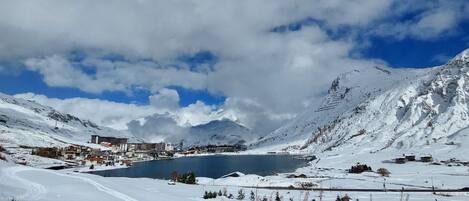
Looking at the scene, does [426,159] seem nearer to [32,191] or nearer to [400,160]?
[400,160]

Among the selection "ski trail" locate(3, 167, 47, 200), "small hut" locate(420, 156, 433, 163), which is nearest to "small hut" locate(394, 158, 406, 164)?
"small hut" locate(420, 156, 433, 163)

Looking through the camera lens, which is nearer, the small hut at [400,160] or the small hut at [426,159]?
the small hut at [426,159]

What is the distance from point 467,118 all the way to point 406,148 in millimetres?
33220

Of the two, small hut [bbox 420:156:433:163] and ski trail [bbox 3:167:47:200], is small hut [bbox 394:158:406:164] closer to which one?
small hut [bbox 420:156:433:163]

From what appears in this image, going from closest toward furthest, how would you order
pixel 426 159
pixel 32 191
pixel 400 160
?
pixel 32 191 < pixel 426 159 < pixel 400 160

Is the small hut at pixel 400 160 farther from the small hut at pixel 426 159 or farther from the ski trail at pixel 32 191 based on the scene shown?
the ski trail at pixel 32 191

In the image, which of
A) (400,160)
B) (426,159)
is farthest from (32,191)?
(400,160)

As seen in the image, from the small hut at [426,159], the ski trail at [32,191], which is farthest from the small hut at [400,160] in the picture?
the ski trail at [32,191]

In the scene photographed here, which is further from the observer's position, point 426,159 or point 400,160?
point 400,160

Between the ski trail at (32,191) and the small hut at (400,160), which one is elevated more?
Result: the small hut at (400,160)

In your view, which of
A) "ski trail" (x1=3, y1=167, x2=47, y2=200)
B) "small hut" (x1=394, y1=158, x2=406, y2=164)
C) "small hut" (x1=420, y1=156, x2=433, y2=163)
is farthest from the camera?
"small hut" (x1=394, y1=158, x2=406, y2=164)

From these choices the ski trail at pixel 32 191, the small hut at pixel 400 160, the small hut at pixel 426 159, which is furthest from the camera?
the small hut at pixel 400 160

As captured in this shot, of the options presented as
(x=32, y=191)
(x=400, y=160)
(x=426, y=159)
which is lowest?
(x=32, y=191)

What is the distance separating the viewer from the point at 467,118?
627 ft
